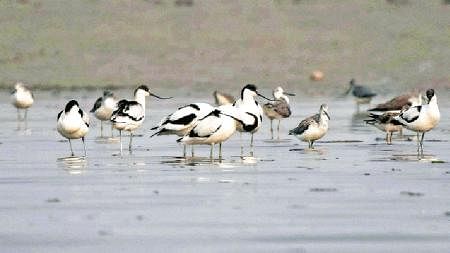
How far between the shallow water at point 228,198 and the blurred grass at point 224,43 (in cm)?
2392

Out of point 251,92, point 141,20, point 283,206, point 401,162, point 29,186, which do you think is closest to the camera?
point 283,206

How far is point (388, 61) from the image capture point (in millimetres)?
50125

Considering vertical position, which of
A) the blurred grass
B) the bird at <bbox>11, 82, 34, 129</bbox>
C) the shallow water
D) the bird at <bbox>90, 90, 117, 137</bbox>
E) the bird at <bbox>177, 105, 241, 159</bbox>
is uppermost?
the blurred grass

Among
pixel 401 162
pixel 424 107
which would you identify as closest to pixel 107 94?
pixel 424 107

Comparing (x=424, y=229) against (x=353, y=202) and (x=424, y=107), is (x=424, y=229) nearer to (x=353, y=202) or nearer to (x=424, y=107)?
(x=353, y=202)

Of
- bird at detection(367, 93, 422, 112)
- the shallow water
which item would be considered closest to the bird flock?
the shallow water

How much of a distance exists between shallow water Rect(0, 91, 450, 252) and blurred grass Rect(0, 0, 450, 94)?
78.5ft

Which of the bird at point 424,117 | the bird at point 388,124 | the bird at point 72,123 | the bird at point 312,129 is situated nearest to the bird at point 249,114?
Result: the bird at point 312,129

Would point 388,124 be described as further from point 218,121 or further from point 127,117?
point 127,117

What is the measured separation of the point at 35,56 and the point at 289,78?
9.81m

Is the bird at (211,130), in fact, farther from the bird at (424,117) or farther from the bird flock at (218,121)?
the bird at (424,117)

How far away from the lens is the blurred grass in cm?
4872

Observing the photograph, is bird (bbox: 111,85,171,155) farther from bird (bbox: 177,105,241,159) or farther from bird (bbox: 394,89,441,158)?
bird (bbox: 394,89,441,158)

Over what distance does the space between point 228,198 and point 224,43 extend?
37487 millimetres
